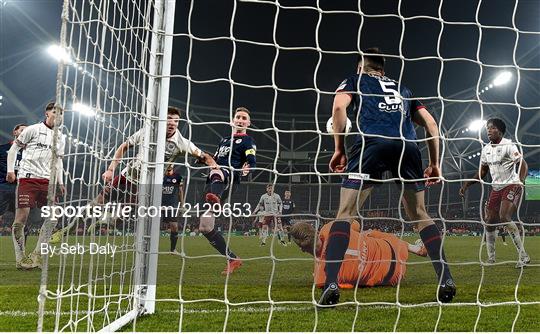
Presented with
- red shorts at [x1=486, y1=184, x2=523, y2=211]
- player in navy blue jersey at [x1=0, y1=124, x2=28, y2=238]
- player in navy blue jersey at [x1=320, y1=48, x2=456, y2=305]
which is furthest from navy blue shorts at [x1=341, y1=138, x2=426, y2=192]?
player in navy blue jersey at [x1=0, y1=124, x2=28, y2=238]

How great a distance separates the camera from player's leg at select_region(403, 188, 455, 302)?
2.65m

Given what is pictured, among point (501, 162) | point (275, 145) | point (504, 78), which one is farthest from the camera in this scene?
point (275, 145)

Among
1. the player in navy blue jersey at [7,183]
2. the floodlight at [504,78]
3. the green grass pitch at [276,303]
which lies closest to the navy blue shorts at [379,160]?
the green grass pitch at [276,303]

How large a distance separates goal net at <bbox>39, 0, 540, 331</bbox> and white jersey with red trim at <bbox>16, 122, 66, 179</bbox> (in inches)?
15.7

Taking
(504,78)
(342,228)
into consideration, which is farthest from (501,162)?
(504,78)

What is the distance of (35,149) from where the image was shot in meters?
4.34

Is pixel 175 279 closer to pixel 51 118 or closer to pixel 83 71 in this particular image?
pixel 51 118

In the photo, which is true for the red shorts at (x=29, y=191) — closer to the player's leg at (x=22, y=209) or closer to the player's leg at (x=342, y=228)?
the player's leg at (x=22, y=209)

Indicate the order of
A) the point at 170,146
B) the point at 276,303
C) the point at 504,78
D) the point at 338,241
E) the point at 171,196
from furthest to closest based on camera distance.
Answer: the point at 504,78
the point at 171,196
the point at 170,146
the point at 338,241
the point at 276,303

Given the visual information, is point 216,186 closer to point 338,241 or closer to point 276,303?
point 338,241

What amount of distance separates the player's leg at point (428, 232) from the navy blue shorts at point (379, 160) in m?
0.06

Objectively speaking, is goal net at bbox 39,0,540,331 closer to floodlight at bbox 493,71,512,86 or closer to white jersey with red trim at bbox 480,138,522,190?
floodlight at bbox 493,71,512,86

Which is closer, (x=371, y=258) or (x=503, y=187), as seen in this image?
(x=371, y=258)

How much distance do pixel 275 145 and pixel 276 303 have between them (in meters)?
20.3
